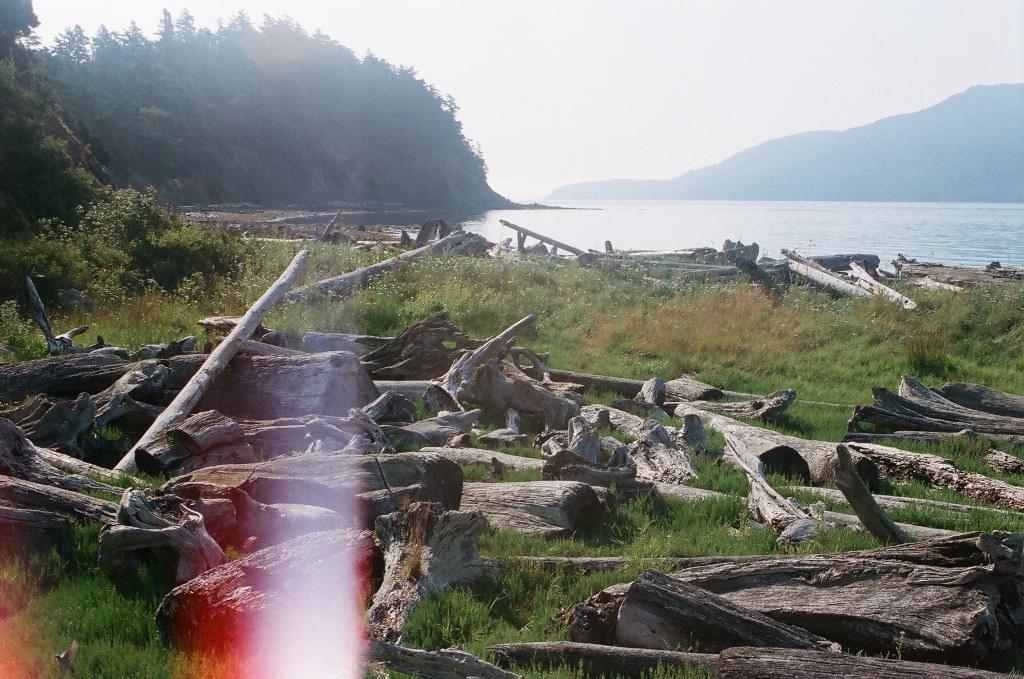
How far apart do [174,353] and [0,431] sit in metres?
4.32

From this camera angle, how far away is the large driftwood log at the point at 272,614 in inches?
149

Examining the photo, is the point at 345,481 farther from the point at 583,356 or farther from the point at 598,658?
the point at 583,356

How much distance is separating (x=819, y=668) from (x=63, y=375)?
855cm

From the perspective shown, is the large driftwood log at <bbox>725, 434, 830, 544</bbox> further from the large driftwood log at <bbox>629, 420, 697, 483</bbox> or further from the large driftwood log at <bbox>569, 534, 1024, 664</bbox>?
the large driftwood log at <bbox>569, 534, 1024, 664</bbox>

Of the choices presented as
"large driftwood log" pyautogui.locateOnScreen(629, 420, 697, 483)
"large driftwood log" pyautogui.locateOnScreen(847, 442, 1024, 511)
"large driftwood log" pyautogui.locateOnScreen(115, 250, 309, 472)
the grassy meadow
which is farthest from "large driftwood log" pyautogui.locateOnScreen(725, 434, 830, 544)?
"large driftwood log" pyautogui.locateOnScreen(115, 250, 309, 472)

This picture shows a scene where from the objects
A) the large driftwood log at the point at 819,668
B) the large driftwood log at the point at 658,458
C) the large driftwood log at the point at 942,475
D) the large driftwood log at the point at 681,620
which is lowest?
the large driftwood log at the point at 942,475

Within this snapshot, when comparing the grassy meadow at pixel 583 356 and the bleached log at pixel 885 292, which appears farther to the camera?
the bleached log at pixel 885 292

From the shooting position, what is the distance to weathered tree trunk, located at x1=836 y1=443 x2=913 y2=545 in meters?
5.06

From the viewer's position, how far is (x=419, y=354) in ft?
37.4

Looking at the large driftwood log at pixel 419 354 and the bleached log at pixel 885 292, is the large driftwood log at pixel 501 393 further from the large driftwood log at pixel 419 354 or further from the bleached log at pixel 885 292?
the bleached log at pixel 885 292

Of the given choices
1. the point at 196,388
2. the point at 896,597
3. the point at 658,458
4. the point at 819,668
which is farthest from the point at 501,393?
the point at 819,668

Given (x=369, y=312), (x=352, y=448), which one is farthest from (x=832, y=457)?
(x=369, y=312)

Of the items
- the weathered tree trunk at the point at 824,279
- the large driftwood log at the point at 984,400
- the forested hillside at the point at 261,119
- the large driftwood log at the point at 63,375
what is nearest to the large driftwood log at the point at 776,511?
the large driftwood log at the point at 984,400

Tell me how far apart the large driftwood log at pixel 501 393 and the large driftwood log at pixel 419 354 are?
66 cm
